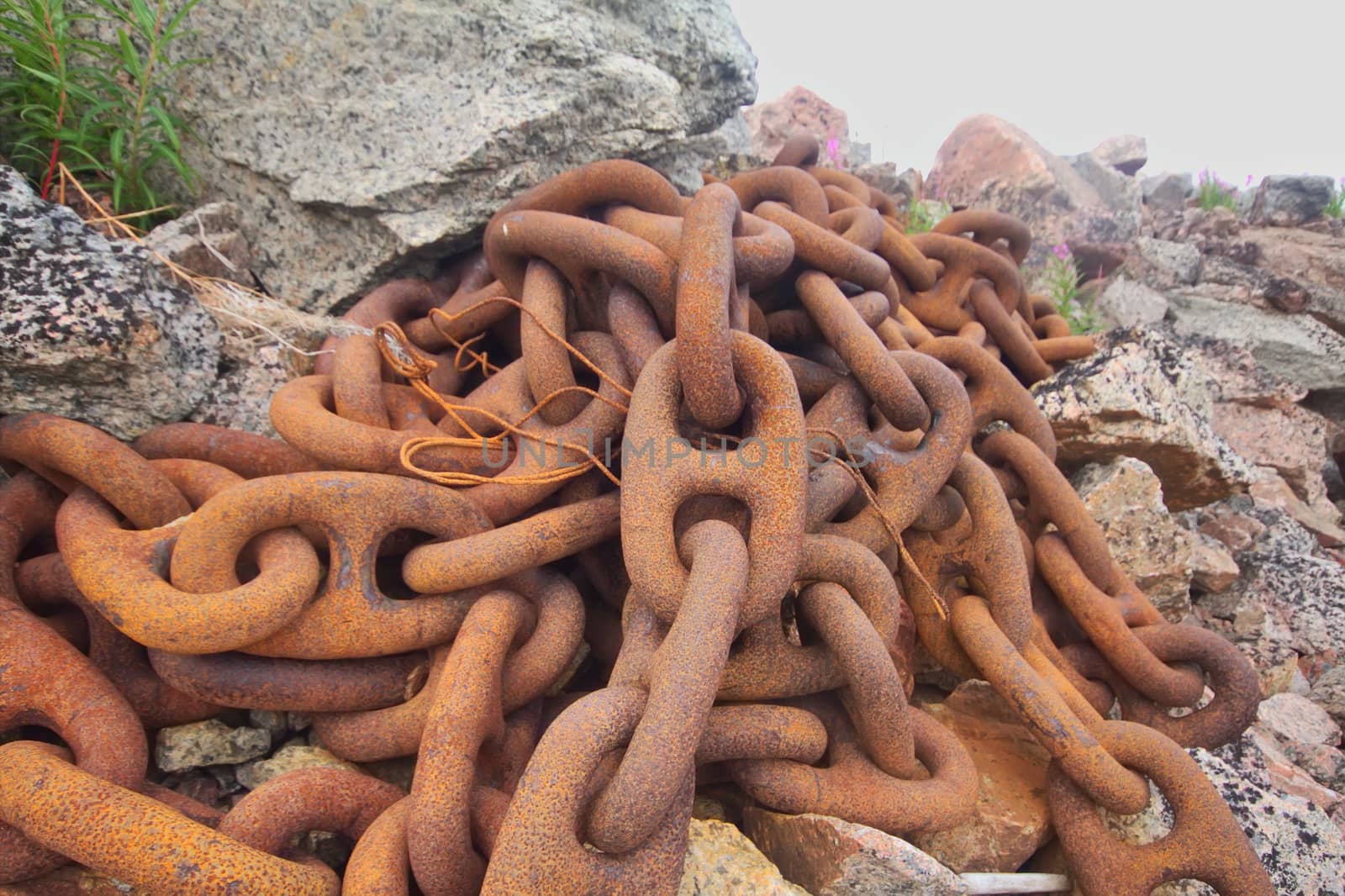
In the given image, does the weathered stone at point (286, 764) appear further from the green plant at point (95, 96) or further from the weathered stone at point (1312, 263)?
the weathered stone at point (1312, 263)

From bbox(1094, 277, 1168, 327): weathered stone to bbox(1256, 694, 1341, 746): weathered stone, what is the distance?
2595mm

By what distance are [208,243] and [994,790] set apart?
8.23ft

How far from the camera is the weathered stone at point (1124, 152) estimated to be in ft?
33.3

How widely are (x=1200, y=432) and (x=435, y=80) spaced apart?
276 cm

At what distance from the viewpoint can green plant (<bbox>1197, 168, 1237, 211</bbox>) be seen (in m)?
6.67

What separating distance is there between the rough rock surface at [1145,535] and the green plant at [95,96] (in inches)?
115

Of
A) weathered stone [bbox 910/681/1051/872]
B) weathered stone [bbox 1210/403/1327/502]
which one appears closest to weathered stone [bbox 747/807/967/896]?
weathered stone [bbox 910/681/1051/872]

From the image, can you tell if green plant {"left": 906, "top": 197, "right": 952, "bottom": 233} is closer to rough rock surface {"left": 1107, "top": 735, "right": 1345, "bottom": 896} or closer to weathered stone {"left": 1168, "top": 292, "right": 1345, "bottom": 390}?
weathered stone {"left": 1168, "top": 292, "right": 1345, "bottom": 390}

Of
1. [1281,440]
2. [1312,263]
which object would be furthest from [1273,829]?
[1312,263]

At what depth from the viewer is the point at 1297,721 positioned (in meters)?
2.30

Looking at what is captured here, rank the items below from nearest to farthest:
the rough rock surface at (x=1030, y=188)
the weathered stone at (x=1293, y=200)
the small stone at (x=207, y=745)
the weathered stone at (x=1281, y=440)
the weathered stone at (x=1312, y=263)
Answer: the small stone at (x=207, y=745) → the weathered stone at (x=1281, y=440) → the weathered stone at (x=1312, y=263) → the weathered stone at (x=1293, y=200) → the rough rock surface at (x=1030, y=188)

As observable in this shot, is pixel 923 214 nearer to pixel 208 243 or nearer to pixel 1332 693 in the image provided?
pixel 1332 693

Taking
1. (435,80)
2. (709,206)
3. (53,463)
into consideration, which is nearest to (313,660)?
(53,463)

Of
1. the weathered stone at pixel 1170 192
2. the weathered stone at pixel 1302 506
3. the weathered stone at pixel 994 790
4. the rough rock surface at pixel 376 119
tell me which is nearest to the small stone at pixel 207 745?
the weathered stone at pixel 994 790
